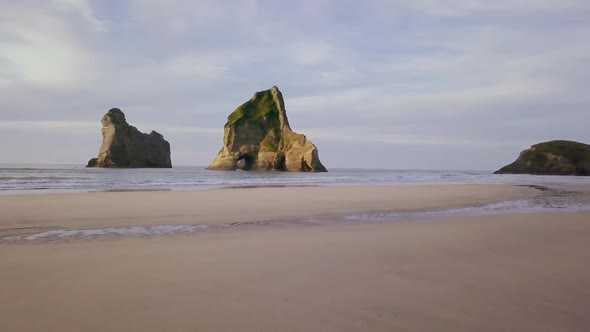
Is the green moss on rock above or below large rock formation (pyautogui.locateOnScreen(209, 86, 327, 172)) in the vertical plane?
above

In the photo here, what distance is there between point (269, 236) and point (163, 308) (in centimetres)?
377

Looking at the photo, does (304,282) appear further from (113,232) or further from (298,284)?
(113,232)

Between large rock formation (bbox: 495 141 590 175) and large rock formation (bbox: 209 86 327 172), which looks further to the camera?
large rock formation (bbox: 209 86 327 172)

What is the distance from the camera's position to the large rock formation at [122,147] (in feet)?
345

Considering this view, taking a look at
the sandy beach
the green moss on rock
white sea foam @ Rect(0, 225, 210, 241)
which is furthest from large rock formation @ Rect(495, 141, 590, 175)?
white sea foam @ Rect(0, 225, 210, 241)

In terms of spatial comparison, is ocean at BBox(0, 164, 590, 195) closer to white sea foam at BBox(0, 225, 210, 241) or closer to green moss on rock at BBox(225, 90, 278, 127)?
white sea foam at BBox(0, 225, 210, 241)

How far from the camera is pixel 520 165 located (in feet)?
288

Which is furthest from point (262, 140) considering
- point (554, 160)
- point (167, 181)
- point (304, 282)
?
point (304, 282)

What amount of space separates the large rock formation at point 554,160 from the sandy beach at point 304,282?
298 feet

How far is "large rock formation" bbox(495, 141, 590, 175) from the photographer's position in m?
83.9

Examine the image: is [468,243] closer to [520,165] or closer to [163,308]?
[163,308]

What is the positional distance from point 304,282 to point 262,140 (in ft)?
329

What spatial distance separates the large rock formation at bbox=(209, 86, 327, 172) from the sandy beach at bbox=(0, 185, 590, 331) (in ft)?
268

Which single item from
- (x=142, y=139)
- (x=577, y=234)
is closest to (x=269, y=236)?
(x=577, y=234)
